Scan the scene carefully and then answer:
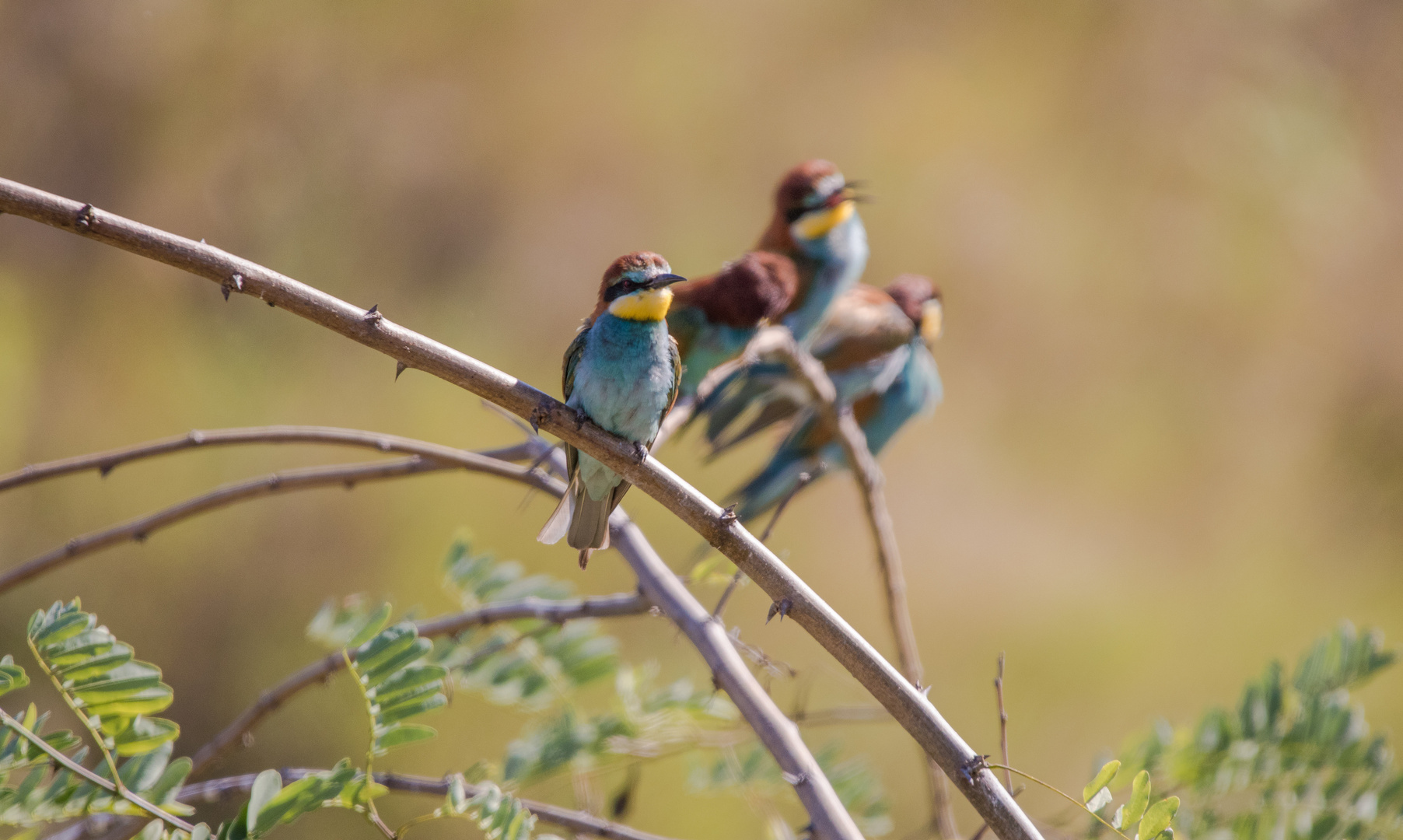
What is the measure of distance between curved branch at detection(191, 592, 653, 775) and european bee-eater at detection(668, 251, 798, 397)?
80 centimetres

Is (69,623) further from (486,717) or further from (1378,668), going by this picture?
(486,717)

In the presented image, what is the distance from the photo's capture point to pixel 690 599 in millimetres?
962

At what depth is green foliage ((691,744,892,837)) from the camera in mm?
1291

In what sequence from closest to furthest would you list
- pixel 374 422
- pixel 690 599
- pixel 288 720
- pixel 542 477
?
pixel 690 599, pixel 542 477, pixel 288 720, pixel 374 422

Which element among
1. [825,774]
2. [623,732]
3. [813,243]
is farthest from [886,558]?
[813,243]

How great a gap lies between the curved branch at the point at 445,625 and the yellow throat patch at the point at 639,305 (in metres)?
0.29

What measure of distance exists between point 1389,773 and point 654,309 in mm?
981

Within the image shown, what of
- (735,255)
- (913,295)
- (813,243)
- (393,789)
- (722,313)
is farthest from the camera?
(735,255)

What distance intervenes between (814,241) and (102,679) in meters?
1.71

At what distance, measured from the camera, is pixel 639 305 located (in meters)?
1.05

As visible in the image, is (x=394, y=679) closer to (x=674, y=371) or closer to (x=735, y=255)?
(x=674, y=371)

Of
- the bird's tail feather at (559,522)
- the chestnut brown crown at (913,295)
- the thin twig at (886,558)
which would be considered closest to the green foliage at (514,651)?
the bird's tail feather at (559,522)

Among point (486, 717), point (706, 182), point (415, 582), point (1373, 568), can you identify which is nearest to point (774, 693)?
point (486, 717)

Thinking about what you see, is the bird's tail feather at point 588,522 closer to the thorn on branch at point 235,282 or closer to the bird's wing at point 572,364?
the bird's wing at point 572,364
